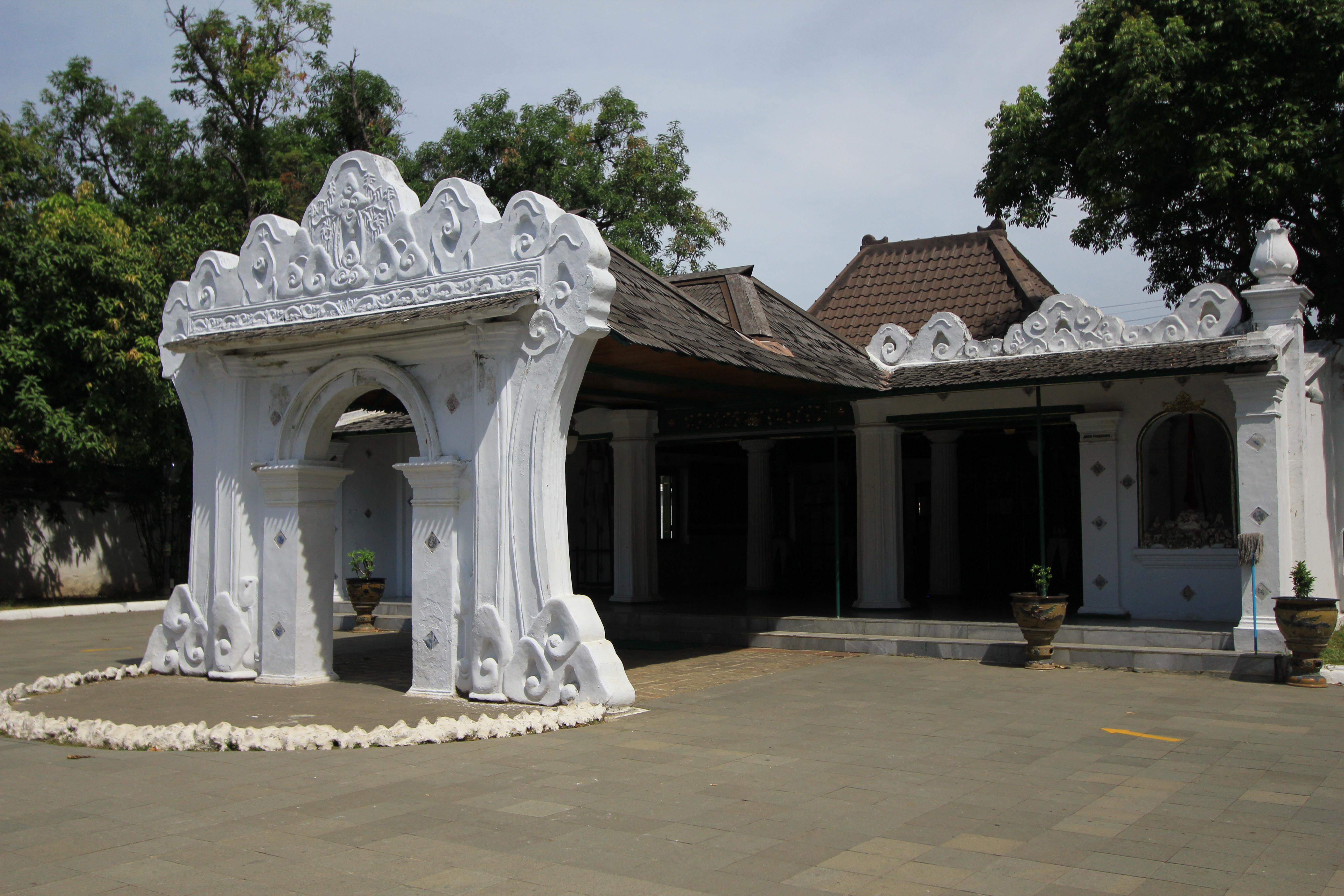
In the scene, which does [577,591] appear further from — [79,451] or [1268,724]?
[1268,724]

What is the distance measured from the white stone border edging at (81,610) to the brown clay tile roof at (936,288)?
11.1 m

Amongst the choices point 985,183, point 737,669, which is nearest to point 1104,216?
point 985,183

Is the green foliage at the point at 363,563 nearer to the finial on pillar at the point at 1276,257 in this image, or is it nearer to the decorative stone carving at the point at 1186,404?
the decorative stone carving at the point at 1186,404

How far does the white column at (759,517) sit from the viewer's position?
660 inches

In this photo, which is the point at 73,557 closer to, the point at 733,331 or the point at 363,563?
the point at 363,563

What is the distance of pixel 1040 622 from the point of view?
35.3ft

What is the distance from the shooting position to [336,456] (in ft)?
33.7

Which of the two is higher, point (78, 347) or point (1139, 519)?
point (78, 347)

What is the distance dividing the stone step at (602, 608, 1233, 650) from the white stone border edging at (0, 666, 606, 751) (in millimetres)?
4979

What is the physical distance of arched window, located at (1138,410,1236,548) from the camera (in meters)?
12.1

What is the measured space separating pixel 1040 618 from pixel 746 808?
609cm

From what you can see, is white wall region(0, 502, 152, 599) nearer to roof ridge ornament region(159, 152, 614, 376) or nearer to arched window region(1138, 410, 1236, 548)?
roof ridge ornament region(159, 152, 614, 376)

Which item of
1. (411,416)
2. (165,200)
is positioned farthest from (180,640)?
(165,200)

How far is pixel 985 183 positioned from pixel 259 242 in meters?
9.87
